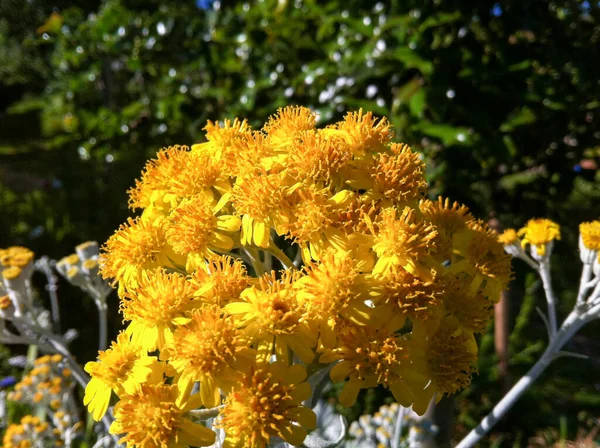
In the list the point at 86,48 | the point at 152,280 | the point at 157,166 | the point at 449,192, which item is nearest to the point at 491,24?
the point at 449,192

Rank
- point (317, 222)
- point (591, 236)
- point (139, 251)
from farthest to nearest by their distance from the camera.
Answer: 1. point (591, 236)
2. point (139, 251)
3. point (317, 222)

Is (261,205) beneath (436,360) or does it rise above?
above

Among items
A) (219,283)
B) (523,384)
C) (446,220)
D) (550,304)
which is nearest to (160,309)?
(219,283)

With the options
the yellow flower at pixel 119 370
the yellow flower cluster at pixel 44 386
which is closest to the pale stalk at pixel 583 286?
the yellow flower at pixel 119 370

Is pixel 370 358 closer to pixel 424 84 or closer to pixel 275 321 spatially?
pixel 275 321

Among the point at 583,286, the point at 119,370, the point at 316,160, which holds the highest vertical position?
the point at 316,160

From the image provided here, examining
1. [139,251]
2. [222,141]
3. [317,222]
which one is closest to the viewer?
[317,222]

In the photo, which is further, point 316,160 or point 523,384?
point 523,384

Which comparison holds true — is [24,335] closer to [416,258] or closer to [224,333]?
[224,333]
